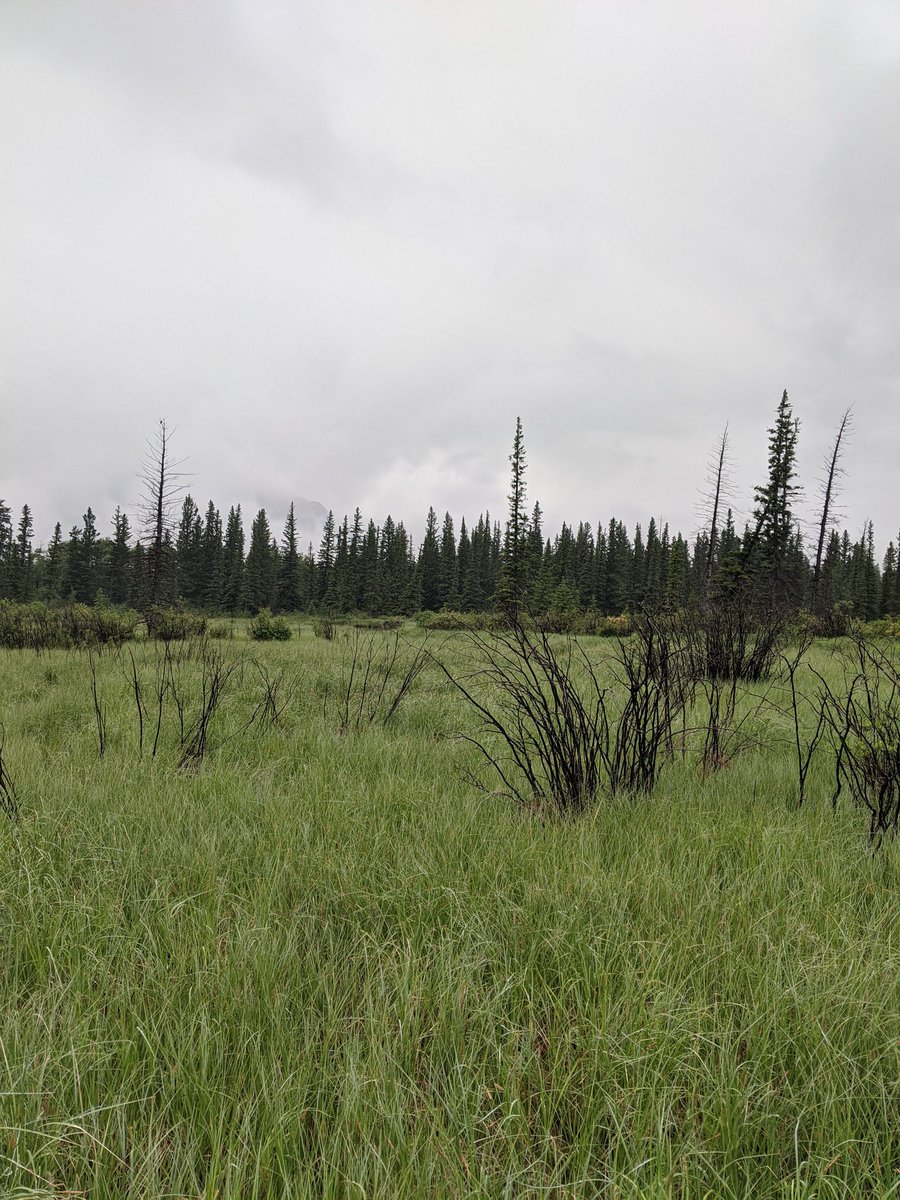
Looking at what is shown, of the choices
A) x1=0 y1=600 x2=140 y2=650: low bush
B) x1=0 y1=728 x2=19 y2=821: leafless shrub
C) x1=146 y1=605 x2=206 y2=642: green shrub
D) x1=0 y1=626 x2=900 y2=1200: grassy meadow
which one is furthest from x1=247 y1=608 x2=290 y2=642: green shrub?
x1=0 y1=626 x2=900 y2=1200: grassy meadow

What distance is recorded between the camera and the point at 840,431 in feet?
96.7

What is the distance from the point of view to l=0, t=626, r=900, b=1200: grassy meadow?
109 cm

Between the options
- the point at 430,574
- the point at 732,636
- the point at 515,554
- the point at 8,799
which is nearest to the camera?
the point at 8,799

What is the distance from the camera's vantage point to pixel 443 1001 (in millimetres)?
1454

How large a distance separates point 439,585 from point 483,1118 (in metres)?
71.5

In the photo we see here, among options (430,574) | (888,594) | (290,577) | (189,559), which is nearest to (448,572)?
(430,574)

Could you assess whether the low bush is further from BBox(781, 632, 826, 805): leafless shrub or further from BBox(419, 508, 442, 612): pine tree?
BBox(419, 508, 442, 612): pine tree

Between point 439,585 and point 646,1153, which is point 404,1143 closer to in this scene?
point 646,1153

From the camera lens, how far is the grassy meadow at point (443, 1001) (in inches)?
42.8

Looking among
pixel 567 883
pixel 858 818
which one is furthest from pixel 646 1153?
pixel 858 818

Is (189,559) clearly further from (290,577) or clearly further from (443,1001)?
(443,1001)

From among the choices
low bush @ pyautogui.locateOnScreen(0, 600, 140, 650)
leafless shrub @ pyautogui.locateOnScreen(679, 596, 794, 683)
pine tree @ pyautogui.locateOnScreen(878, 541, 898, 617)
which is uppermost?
pine tree @ pyautogui.locateOnScreen(878, 541, 898, 617)

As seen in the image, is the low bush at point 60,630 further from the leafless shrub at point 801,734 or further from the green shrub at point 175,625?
the leafless shrub at point 801,734

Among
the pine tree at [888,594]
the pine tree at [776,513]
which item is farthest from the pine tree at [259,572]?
the pine tree at [888,594]
